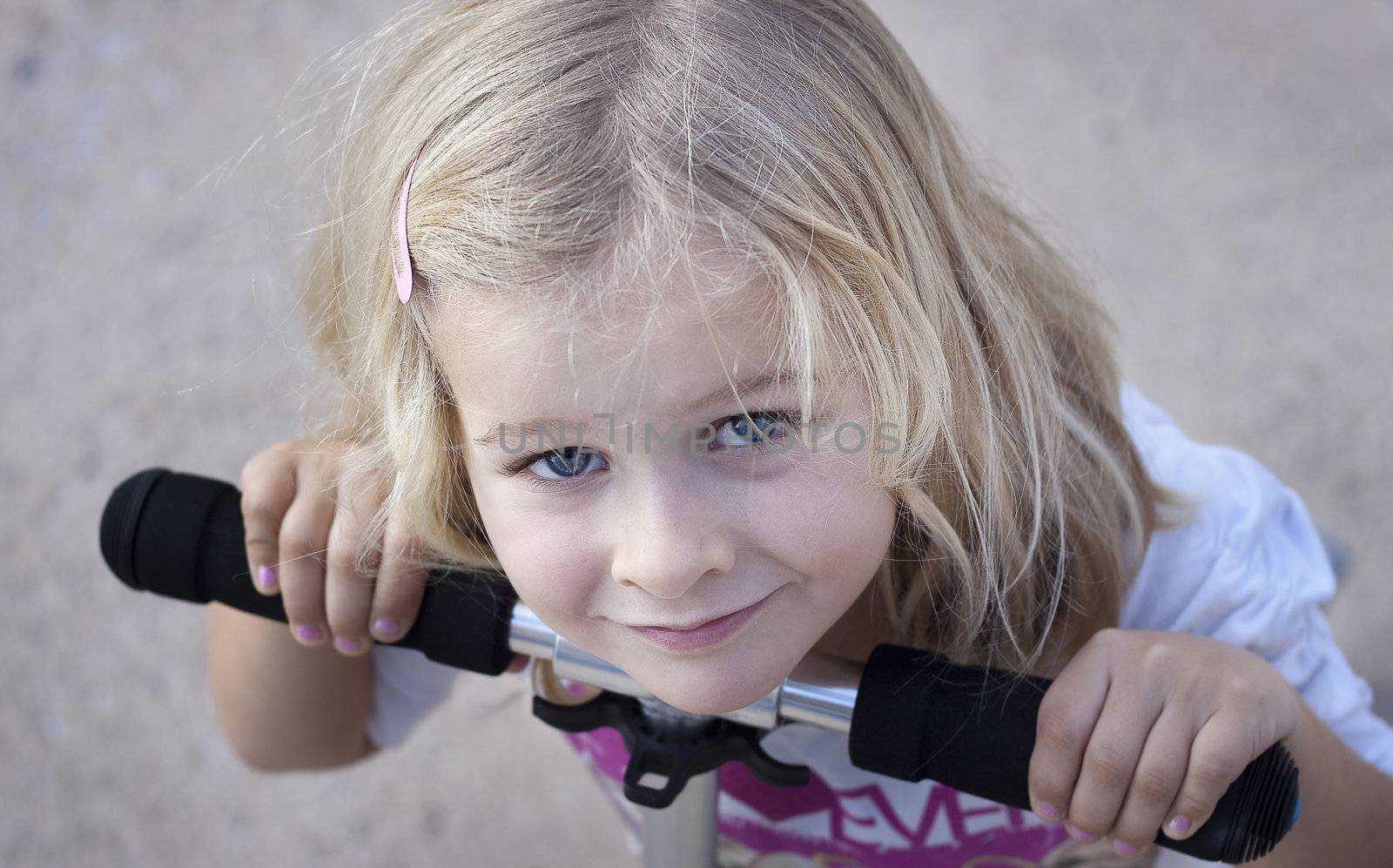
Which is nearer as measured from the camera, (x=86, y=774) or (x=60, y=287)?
(x=86, y=774)

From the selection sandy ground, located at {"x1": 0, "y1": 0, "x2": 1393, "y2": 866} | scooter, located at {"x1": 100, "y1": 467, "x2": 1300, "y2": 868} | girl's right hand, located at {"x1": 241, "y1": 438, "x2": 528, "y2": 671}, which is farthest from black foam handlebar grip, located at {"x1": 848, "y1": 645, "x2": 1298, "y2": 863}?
sandy ground, located at {"x1": 0, "y1": 0, "x2": 1393, "y2": 866}

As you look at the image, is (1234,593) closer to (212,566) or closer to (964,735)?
(964,735)

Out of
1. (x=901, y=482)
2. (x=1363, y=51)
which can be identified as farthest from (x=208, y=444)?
(x=1363, y=51)

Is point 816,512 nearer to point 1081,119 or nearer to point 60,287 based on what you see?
point 1081,119

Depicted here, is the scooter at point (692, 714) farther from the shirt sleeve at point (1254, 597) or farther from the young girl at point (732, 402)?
the shirt sleeve at point (1254, 597)

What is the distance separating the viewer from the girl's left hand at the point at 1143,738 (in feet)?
2.01

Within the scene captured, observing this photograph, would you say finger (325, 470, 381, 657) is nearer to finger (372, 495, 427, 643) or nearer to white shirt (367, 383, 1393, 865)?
finger (372, 495, 427, 643)

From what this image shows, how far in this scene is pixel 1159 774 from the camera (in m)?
0.62

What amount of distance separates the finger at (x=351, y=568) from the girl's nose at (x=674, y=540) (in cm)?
24

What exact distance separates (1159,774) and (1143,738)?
20mm

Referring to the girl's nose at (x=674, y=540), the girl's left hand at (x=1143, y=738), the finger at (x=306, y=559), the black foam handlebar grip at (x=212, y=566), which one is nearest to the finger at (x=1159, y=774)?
the girl's left hand at (x=1143, y=738)

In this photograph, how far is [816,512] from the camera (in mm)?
597

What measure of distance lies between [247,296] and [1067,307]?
1.14m

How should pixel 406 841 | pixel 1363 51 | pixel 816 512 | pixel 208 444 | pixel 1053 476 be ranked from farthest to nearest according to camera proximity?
pixel 1363 51
pixel 208 444
pixel 406 841
pixel 1053 476
pixel 816 512
